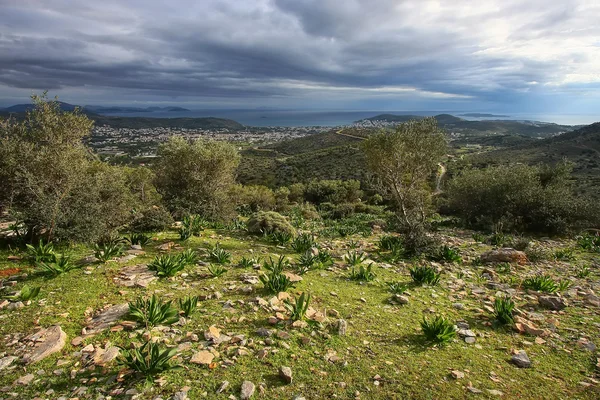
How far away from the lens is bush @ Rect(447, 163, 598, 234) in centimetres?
1529

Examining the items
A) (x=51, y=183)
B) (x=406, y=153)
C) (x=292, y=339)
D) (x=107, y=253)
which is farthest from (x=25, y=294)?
(x=406, y=153)

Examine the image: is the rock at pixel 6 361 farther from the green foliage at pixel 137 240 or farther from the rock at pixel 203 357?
the green foliage at pixel 137 240

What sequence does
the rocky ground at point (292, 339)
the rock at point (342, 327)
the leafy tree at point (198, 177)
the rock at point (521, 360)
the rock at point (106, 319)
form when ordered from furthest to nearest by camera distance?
1. the leafy tree at point (198, 177)
2. the rock at point (342, 327)
3. the rock at point (106, 319)
4. the rock at point (521, 360)
5. the rocky ground at point (292, 339)


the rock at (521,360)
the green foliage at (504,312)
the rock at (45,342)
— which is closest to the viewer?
the rock at (45,342)

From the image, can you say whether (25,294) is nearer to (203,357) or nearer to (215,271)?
(215,271)

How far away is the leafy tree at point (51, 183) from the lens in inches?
324

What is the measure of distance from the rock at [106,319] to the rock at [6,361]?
31.8 inches

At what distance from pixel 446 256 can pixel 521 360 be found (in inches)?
223

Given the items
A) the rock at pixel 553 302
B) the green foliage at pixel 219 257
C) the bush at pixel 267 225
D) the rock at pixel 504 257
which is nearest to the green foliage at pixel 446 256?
the rock at pixel 504 257

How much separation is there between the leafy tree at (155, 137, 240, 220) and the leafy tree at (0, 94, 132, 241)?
5634 mm

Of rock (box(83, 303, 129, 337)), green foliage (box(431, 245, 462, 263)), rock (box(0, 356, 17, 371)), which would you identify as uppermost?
rock (box(0, 356, 17, 371))

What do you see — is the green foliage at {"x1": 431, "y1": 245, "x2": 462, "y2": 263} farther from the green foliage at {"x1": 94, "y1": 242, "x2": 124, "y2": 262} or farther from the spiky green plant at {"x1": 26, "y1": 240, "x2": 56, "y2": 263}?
→ the spiky green plant at {"x1": 26, "y1": 240, "x2": 56, "y2": 263}

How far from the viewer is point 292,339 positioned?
4.95m

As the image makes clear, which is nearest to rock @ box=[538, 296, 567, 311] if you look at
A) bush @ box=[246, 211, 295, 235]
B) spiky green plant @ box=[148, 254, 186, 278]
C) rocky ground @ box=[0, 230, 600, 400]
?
rocky ground @ box=[0, 230, 600, 400]
